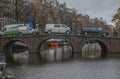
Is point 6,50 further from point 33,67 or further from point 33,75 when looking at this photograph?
point 33,75

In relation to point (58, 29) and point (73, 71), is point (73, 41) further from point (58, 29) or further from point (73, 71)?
point (73, 71)

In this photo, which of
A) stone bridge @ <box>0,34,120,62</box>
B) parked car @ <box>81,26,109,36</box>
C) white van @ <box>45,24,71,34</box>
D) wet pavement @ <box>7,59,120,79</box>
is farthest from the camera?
parked car @ <box>81,26,109,36</box>

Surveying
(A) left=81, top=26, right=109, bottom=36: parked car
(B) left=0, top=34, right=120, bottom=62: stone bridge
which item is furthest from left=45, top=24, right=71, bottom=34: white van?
(A) left=81, top=26, right=109, bottom=36: parked car

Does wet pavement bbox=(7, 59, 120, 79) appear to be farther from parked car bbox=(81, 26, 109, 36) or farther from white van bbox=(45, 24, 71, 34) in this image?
parked car bbox=(81, 26, 109, 36)

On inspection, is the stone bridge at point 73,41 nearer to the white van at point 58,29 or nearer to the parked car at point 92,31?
the white van at point 58,29

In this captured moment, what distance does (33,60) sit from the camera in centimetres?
7356

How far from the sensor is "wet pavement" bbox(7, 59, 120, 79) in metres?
51.4

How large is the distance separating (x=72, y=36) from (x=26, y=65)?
2416 cm

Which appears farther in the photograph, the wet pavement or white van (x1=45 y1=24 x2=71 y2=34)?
white van (x1=45 y1=24 x2=71 y2=34)

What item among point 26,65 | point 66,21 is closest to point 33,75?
point 26,65

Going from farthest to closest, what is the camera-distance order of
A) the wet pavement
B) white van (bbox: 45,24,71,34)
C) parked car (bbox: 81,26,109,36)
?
parked car (bbox: 81,26,109,36)
white van (bbox: 45,24,71,34)
the wet pavement

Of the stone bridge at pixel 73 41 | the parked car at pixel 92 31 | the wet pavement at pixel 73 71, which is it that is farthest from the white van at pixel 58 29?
the wet pavement at pixel 73 71

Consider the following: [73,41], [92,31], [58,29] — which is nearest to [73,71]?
[73,41]

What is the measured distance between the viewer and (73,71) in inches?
2234
